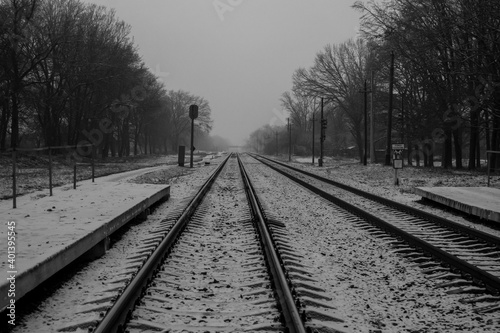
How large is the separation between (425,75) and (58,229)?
2494cm

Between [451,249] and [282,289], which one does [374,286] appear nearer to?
[282,289]

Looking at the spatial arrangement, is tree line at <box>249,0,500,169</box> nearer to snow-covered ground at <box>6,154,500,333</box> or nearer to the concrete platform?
the concrete platform

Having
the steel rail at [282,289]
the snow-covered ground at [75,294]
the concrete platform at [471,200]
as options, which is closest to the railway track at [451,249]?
the concrete platform at [471,200]

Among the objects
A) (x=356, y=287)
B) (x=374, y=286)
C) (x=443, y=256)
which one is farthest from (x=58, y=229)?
(x=443, y=256)

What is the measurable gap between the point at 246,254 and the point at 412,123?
32.9m

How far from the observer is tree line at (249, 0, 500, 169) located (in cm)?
1573

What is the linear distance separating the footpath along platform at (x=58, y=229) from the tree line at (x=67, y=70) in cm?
2224

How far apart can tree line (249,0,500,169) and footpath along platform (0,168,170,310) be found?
1121 centimetres

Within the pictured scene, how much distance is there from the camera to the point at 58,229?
629 cm

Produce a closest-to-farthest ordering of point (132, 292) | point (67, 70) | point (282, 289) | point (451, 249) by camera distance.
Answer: point (132, 292)
point (282, 289)
point (451, 249)
point (67, 70)

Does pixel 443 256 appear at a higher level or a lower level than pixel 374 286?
higher

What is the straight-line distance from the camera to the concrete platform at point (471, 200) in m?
9.11

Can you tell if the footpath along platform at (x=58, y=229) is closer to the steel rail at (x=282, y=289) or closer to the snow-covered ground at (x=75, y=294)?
the snow-covered ground at (x=75, y=294)

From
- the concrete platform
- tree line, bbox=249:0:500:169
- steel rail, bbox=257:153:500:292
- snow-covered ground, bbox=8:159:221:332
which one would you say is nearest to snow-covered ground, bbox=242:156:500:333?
steel rail, bbox=257:153:500:292
